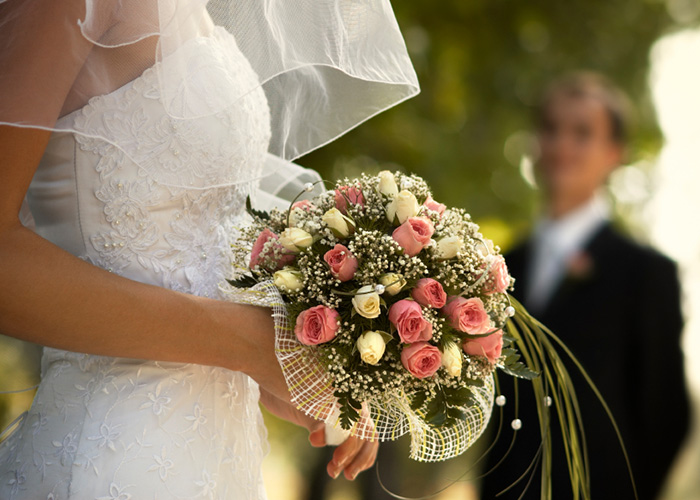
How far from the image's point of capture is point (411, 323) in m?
1.81

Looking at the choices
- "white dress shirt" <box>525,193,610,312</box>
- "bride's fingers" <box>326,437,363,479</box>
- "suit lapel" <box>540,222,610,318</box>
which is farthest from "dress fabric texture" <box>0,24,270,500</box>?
"white dress shirt" <box>525,193,610,312</box>

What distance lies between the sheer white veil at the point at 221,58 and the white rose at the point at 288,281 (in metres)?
0.33

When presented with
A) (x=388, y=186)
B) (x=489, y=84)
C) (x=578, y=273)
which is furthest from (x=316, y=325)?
(x=489, y=84)

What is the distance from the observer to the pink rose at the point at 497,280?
1970 mm

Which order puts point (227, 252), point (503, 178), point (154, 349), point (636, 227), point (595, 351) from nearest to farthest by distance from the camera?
point (154, 349) → point (227, 252) → point (595, 351) → point (503, 178) → point (636, 227)

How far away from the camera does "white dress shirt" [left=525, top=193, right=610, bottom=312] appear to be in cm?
497

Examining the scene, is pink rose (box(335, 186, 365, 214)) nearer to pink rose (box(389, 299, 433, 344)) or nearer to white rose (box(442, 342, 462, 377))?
pink rose (box(389, 299, 433, 344))

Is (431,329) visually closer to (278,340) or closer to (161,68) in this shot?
(278,340)

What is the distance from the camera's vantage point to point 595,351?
4535mm

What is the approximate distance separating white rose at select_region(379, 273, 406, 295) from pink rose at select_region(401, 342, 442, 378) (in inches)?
5.9

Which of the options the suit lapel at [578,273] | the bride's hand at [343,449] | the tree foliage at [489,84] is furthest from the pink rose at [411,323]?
the tree foliage at [489,84]

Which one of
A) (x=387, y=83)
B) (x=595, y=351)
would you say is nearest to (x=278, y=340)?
(x=387, y=83)

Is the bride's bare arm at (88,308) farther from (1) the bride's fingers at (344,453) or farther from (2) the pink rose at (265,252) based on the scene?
(1) the bride's fingers at (344,453)

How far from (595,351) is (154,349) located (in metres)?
3.40
